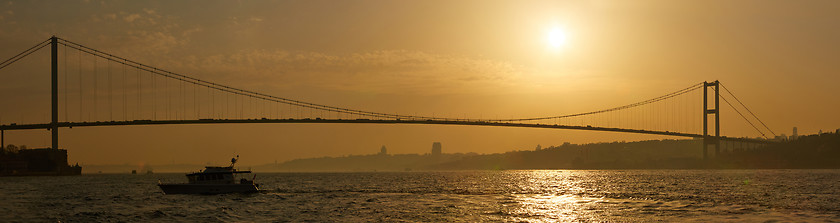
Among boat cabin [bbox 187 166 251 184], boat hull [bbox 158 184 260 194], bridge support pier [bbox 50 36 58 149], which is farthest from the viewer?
bridge support pier [bbox 50 36 58 149]

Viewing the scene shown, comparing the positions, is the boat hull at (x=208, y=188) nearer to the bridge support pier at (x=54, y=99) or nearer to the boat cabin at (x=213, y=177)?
the boat cabin at (x=213, y=177)

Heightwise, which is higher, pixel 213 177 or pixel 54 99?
pixel 54 99

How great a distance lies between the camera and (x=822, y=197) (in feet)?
219

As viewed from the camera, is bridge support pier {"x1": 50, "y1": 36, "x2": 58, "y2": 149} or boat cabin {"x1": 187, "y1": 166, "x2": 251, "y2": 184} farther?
bridge support pier {"x1": 50, "y1": 36, "x2": 58, "y2": 149}

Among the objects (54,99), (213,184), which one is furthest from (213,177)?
(54,99)

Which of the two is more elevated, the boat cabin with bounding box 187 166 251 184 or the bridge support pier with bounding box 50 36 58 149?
the bridge support pier with bounding box 50 36 58 149

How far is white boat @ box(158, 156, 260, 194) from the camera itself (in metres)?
75.0

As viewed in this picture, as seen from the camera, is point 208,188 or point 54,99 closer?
point 208,188

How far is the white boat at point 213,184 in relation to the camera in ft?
246

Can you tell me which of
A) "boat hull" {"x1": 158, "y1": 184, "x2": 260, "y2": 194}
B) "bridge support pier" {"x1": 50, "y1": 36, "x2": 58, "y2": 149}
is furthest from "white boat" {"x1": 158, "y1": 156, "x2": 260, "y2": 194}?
"bridge support pier" {"x1": 50, "y1": 36, "x2": 58, "y2": 149}

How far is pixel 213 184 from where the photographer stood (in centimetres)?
7512

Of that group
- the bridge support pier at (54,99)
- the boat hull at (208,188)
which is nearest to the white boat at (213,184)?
the boat hull at (208,188)

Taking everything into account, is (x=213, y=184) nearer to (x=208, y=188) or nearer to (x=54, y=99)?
(x=208, y=188)

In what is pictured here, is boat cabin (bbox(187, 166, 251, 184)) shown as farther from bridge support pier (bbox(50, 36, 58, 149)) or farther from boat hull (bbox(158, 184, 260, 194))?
bridge support pier (bbox(50, 36, 58, 149))
